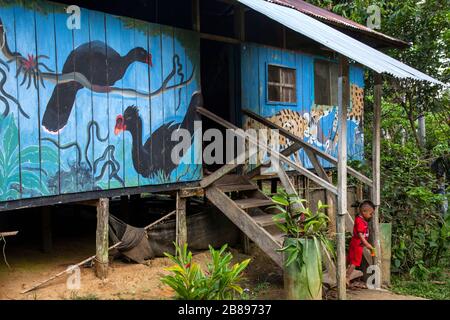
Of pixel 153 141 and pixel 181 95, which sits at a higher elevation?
pixel 181 95

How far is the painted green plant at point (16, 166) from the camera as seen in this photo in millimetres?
4902

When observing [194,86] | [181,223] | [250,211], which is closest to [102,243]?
[181,223]

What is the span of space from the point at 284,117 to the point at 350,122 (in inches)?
105

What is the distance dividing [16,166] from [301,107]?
19.0ft

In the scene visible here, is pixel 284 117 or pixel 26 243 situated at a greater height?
pixel 284 117

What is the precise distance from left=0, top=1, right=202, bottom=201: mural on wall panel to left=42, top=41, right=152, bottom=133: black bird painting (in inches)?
0.5

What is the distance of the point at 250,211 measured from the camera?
8.09 m

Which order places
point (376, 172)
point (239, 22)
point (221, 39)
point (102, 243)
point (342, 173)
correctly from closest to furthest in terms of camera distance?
point (342, 173) → point (102, 243) → point (376, 172) → point (221, 39) → point (239, 22)

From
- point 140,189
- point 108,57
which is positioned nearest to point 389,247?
point 140,189

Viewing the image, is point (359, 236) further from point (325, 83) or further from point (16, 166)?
point (325, 83)

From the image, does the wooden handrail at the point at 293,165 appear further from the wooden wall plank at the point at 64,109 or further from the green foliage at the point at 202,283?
the wooden wall plank at the point at 64,109

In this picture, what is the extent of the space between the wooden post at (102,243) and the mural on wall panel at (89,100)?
1.16ft
